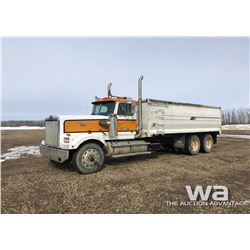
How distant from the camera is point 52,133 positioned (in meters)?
7.96

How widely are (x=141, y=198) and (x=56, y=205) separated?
1.98 m

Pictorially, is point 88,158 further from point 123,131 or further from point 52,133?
point 123,131

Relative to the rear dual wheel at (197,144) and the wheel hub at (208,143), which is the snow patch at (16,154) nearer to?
the rear dual wheel at (197,144)

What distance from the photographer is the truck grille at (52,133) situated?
7.64 meters

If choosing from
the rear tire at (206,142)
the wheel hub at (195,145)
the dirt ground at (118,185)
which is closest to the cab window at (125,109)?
the dirt ground at (118,185)

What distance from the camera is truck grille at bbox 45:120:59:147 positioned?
25.1 feet

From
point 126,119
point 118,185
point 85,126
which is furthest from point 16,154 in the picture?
point 118,185

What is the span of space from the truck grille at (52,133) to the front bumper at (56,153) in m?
0.19

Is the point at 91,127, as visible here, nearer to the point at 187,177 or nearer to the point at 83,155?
the point at 83,155

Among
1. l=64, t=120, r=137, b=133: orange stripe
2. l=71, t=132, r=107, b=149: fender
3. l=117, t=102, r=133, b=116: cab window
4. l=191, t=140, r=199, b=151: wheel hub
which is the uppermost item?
l=117, t=102, r=133, b=116: cab window

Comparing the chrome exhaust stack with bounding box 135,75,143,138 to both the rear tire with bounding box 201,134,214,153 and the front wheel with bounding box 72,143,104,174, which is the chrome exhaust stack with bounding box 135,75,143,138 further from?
the rear tire with bounding box 201,134,214,153

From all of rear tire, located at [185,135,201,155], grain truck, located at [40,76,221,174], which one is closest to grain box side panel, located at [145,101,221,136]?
grain truck, located at [40,76,221,174]

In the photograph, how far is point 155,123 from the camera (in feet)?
31.7

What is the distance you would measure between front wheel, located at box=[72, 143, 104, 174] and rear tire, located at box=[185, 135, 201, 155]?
5511mm
